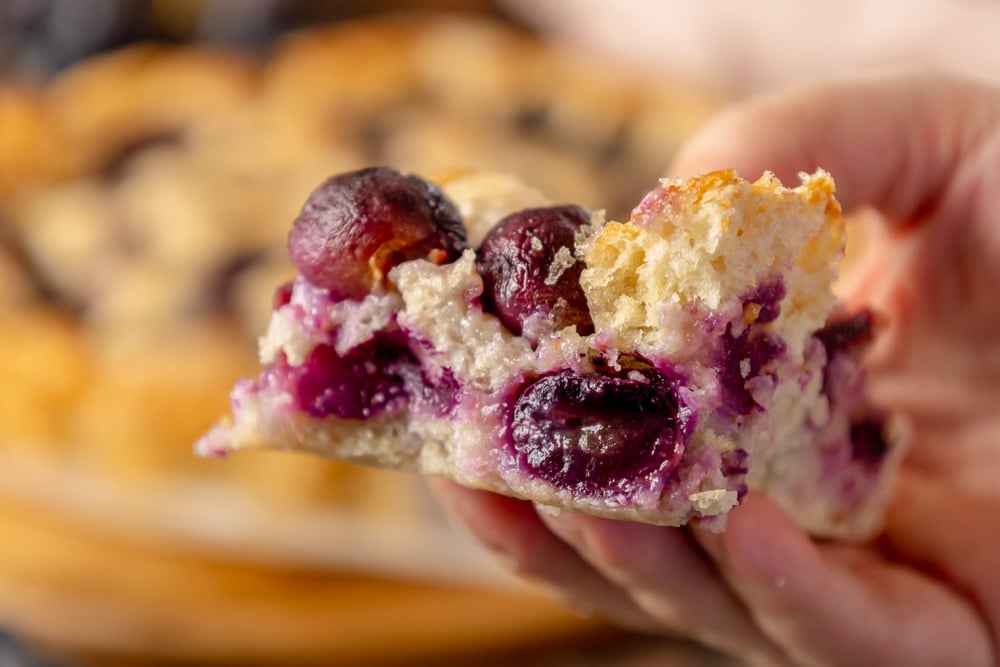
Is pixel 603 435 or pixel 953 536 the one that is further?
pixel 953 536

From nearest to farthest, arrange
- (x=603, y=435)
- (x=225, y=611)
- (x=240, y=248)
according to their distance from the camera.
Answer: (x=603, y=435) < (x=225, y=611) < (x=240, y=248)

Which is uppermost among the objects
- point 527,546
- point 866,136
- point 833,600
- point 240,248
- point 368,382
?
point 240,248

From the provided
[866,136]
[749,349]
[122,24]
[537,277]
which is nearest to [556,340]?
[537,277]

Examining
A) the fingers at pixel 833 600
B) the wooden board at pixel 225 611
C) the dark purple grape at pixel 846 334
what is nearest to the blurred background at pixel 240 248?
the wooden board at pixel 225 611

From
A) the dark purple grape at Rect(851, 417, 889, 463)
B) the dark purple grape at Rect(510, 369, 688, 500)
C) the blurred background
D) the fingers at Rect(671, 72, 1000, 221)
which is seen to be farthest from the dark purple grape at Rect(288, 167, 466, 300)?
the blurred background

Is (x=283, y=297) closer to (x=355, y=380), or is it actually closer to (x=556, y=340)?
(x=355, y=380)

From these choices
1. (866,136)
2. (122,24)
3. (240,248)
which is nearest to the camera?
(866,136)

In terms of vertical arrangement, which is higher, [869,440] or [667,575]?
[869,440]
